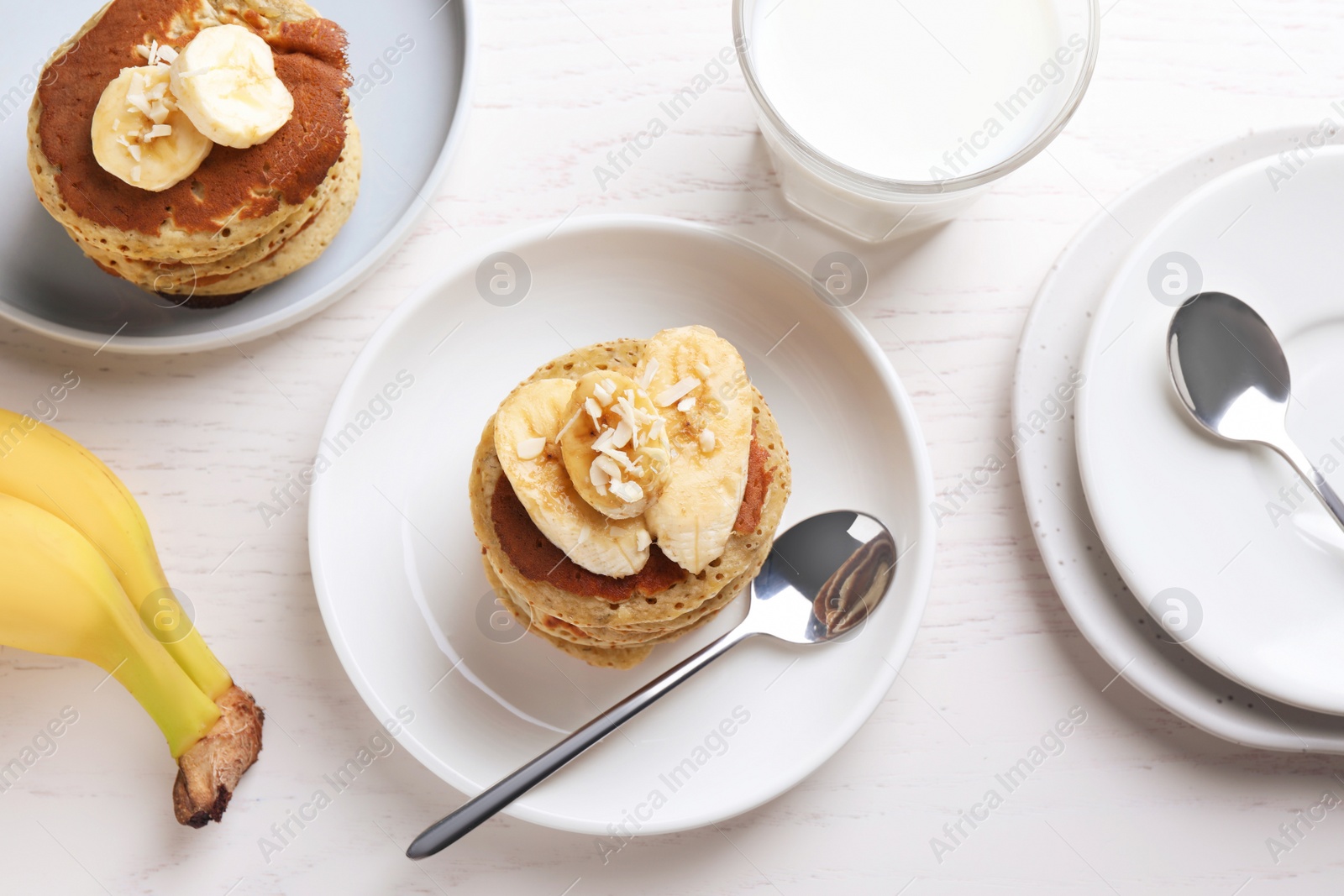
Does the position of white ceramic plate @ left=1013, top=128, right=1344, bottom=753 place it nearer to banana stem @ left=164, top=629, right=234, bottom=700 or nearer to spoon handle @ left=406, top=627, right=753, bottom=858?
spoon handle @ left=406, top=627, right=753, bottom=858

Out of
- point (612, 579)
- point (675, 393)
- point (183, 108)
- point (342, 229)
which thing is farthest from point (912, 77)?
point (183, 108)

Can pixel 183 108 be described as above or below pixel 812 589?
above

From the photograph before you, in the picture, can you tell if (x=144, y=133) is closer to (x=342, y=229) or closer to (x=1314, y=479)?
(x=342, y=229)

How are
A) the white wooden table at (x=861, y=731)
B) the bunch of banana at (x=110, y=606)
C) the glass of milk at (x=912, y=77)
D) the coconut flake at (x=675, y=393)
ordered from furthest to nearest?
1. the white wooden table at (x=861, y=731)
2. the glass of milk at (x=912, y=77)
3. the bunch of banana at (x=110, y=606)
4. the coconut flake at (x=675, y=393)

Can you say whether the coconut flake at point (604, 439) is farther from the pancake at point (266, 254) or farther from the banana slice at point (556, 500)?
the pancake at point (266, 254)

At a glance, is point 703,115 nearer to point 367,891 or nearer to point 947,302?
point 947,302

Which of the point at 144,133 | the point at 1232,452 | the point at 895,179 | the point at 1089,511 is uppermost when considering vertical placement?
the point at 144,133

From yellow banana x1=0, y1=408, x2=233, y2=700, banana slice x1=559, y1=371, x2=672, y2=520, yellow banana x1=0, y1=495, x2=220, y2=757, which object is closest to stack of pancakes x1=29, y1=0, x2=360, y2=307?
yellow banana x1=0, y1=408, x2=233, y2=700

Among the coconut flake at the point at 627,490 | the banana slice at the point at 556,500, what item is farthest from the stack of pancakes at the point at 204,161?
the coconut flake at the point at 627,490
